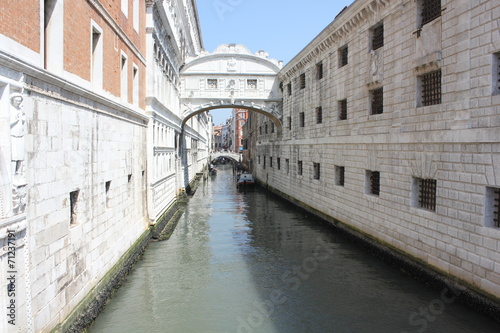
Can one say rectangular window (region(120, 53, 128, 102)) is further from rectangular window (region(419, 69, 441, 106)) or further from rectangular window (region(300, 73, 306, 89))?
rectangular window (region(300, 73, 306, 89))

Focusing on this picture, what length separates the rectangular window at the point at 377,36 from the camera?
1138 centimetres

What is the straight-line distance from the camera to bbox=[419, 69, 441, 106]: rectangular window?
8.60 meters

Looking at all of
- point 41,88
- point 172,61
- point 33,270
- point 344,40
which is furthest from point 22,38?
point 172,61

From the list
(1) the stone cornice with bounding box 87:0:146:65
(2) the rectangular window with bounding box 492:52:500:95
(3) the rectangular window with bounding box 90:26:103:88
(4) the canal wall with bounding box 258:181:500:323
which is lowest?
(4) the canal wall with bounding box 258:181:500:323

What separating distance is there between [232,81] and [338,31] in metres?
10.1

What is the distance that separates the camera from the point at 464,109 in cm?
756

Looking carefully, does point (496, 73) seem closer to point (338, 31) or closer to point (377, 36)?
point (377, 36)

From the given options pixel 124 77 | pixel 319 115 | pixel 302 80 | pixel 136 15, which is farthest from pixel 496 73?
pixel 302 80

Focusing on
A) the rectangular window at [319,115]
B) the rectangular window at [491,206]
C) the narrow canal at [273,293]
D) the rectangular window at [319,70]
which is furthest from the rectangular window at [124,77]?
the rectangular window at [319,70]

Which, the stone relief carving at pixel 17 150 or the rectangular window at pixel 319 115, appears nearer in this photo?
the stone relief carving at pixel 17 150

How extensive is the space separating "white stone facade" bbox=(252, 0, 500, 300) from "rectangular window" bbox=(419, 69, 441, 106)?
4 cm

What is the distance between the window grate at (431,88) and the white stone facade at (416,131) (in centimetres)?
5

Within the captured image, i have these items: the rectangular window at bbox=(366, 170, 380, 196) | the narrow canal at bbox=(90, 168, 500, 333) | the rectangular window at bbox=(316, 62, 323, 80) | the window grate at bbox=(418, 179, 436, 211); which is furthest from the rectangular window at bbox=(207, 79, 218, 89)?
the window grate at bbox=(418, 179, 436, 211)

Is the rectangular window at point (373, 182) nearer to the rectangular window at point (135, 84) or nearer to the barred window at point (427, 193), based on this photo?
the barred window at point (427, 193)
